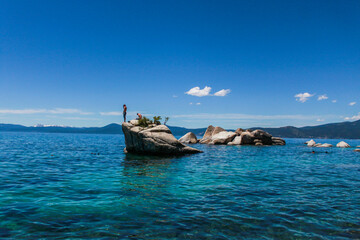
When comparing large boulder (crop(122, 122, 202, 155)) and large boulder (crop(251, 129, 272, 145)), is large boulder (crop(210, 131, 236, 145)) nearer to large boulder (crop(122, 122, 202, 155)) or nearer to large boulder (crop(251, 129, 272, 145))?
large boulder (crop(251, 129, 272, 145))

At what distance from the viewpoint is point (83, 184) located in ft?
44.1

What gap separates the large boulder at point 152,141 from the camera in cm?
3061

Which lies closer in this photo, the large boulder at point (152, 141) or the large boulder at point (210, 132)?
the large boulder at point (152, 141)

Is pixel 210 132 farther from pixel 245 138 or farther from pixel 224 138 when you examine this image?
pixel 245 138

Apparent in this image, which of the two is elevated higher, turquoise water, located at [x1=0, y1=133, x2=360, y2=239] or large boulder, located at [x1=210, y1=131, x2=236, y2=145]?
large boulder, located at [x1=210, y1=131, x2=236, y2=145]

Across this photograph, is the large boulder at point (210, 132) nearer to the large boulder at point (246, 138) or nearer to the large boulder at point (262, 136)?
the large boulder at point (246, 138)

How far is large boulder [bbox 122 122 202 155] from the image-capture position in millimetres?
30609

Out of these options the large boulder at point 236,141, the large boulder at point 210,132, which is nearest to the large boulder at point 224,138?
the large boulder at point 236,141

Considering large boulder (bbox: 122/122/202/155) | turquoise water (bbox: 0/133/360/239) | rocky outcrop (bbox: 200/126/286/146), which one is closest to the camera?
turquoise water (bbox: 0/133/360/239)

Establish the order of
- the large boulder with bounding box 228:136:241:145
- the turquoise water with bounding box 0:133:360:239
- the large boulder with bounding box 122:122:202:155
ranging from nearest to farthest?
the turquoise water with bounding box 0:133:360:239 < the large boulder with bounding box 122:122:202:155 < the large boulder with bounding box 228:136:241:145

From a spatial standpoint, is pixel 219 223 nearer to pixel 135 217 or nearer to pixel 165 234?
pixel 165 234

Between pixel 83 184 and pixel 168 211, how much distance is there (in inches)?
276

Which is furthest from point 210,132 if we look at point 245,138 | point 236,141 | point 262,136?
point 262,136

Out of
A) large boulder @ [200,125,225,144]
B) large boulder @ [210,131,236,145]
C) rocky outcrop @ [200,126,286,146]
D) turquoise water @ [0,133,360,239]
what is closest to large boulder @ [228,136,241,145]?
rocky outcrop @ [200,126,286,146]
